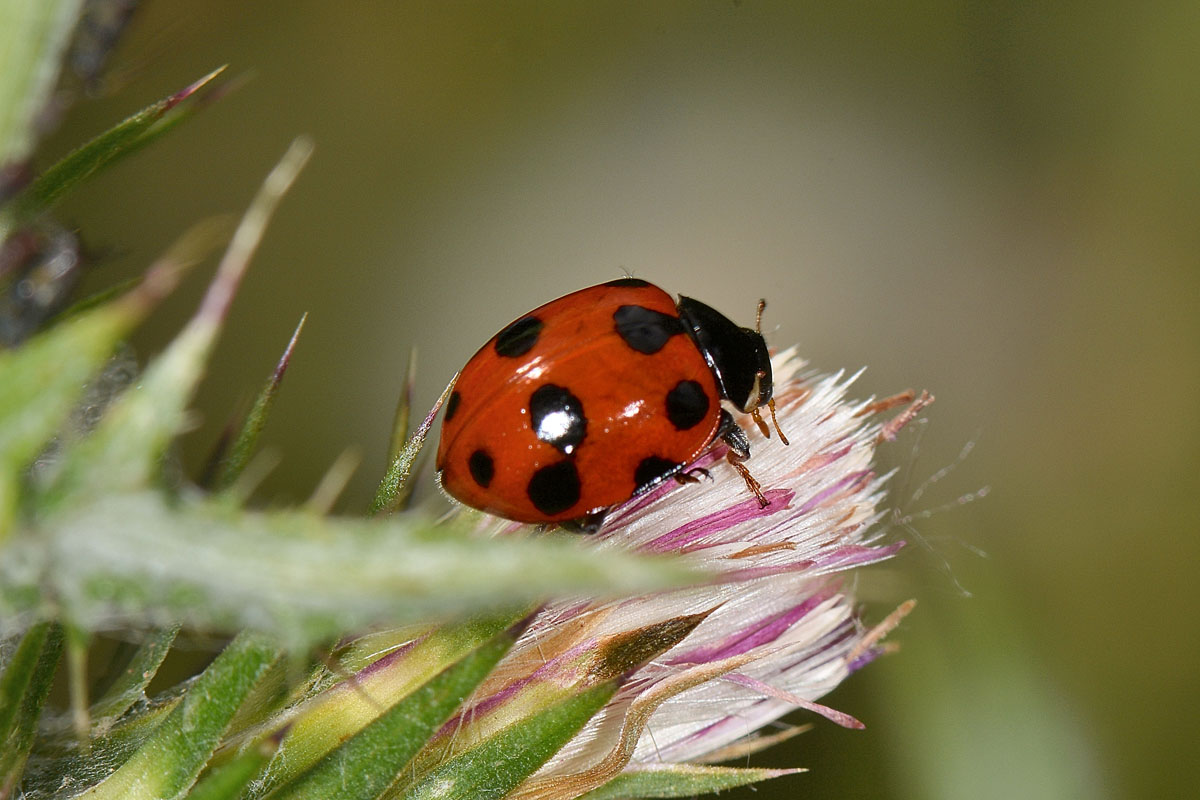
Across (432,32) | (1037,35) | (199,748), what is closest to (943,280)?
(1037,35)

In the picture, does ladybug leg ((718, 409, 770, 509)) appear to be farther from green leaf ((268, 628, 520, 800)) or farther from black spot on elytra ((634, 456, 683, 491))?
green leaf ((268, 628, 520, 800))

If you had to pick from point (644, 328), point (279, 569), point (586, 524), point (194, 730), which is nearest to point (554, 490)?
point (586, 524)

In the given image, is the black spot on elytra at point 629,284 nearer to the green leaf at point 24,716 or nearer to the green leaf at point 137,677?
the green leaf at point 137,677

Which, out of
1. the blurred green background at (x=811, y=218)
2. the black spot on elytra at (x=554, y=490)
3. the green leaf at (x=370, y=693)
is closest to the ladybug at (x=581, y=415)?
the black spot on elytra at (x=554, y=490)

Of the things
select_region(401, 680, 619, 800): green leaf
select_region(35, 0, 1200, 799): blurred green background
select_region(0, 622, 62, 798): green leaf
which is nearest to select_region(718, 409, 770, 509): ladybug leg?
select_region(401, 680, 619, 800): green leaf

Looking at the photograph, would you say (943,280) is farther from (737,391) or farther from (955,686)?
(737,391)
